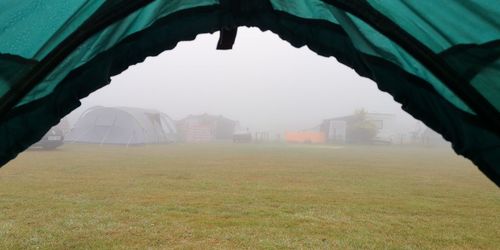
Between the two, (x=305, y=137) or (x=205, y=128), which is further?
(x=305, y=137)

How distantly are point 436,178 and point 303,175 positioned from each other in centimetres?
358

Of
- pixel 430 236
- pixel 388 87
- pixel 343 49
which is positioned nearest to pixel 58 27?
pixel 343 49

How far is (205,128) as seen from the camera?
3734 centimetres

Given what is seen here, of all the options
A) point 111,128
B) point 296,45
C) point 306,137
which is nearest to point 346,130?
point 306,137

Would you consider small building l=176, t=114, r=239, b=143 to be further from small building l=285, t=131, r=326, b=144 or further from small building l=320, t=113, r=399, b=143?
small building l=320, t=113, r=399, b=143

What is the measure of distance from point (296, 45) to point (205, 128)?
3535 centimetres

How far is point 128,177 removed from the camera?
344 inches

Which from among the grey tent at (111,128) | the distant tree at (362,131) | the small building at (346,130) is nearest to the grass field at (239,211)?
the grey tent at (111,128)

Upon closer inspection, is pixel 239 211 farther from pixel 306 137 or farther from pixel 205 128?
pixel 306 137

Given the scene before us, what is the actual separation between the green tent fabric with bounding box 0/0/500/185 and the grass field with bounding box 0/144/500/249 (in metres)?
2.46

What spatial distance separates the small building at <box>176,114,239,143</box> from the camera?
3675cm

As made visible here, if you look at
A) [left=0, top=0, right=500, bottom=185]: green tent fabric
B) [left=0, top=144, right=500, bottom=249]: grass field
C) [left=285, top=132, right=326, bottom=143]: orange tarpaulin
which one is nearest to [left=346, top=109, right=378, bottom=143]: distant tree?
[left=285, top=132, right=326, bottom=143]: orange tarpaulin

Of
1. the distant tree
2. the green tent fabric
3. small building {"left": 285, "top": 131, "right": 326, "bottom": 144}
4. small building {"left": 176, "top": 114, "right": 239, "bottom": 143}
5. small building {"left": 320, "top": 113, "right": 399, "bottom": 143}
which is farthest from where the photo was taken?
small building {"left": 285, "top": 131, "right": 326, "bottom": 144}

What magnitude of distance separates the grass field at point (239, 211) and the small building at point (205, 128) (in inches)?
1069
